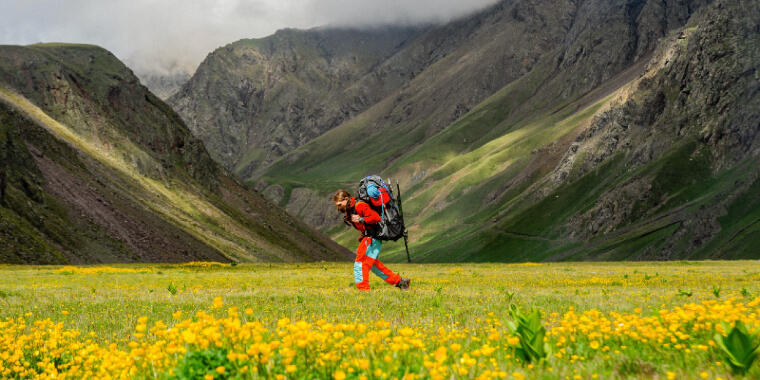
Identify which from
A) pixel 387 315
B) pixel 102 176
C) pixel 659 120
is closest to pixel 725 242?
pixel 659 120

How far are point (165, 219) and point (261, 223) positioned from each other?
44.3 m

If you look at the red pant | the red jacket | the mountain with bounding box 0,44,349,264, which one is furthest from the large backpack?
the mountain with bounding box 0,44,349,264

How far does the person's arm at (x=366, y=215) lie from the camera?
62.5ft

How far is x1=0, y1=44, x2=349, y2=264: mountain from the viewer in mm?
75438

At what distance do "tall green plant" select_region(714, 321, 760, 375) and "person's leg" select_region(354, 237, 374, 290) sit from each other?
546 inches

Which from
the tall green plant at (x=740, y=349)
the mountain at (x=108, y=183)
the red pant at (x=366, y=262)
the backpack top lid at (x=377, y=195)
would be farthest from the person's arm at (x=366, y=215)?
the mountain at (x=108, y=183)

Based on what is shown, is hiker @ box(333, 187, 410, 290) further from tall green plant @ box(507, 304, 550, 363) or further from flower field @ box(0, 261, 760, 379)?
tall green plant @ box(507, 304, 550, 363)

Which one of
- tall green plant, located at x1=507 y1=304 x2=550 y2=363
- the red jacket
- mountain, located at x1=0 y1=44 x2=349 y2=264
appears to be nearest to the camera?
tall green plant, located at x1=507 y1=304 x2=550 y2=363

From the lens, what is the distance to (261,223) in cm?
14038

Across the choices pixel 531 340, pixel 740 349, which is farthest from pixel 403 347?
pixel 740 349

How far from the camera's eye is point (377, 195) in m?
19.3

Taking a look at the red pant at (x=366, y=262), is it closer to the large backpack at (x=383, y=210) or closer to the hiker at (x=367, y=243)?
the hiker at (x=367, y=243)

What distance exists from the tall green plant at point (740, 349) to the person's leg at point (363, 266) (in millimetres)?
13873

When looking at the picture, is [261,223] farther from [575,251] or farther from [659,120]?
[659,120]
